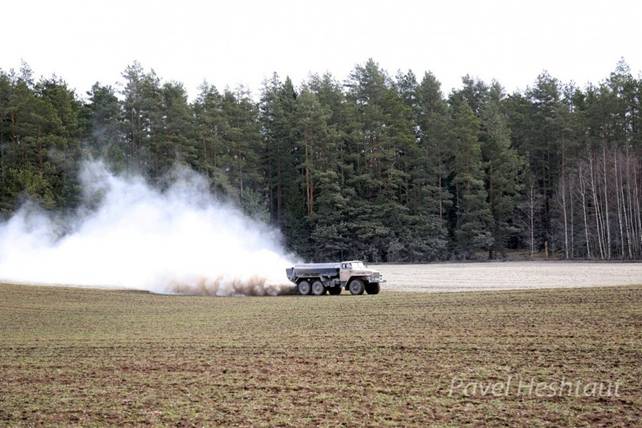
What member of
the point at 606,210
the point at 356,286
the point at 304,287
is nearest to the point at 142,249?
the point at 304,287

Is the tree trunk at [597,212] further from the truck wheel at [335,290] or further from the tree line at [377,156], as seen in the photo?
the truck wheel at [335,290]

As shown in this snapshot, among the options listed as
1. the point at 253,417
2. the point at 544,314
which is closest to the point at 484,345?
the point at 544,314

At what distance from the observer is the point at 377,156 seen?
265ft

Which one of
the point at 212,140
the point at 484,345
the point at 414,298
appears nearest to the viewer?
the point at 484,345

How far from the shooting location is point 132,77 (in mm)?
79812

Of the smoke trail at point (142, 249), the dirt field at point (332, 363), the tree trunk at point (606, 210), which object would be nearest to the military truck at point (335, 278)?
the smoke trail at point (142, 249)

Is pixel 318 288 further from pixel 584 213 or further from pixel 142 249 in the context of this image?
pixel 584 213

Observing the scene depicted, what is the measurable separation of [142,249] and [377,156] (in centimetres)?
4275

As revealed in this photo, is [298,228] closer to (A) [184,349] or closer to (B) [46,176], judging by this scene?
(B) [46,176]

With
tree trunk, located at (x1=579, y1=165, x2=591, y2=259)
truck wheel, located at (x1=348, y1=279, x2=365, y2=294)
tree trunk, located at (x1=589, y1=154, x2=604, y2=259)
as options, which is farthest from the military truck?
tree trunk, located at (x1=579, y1=165, x2=591, y2=259)

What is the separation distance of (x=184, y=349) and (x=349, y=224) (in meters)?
61.5

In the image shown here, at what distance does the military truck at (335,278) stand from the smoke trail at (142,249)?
209 cm

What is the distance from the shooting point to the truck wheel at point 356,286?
105ft

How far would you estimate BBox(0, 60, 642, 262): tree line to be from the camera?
72.1m
